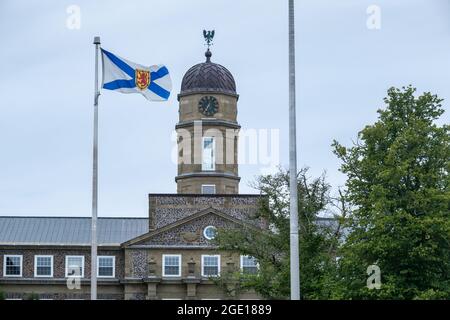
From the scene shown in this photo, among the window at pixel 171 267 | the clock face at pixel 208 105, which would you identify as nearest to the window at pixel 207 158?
the clock face at pixel 208 105

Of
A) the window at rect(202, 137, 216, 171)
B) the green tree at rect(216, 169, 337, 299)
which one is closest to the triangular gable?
the window at rect(202, 137, 216, 171)

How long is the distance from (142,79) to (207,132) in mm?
62726

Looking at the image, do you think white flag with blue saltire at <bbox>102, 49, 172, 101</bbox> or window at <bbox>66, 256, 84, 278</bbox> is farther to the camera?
window at <bbox>66, 256, 84, 278</bbox>

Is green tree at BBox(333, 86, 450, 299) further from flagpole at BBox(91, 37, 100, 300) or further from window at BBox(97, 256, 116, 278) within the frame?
window at BBox(97, 256, 116, 278)

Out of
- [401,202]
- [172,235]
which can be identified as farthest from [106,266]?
[401,202]

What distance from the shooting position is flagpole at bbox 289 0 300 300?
84.7 feet

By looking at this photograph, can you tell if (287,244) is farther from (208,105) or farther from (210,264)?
(208,105)

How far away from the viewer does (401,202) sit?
48656 mm

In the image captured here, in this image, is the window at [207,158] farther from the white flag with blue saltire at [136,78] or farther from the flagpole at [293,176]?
the flagpole at [293,176]

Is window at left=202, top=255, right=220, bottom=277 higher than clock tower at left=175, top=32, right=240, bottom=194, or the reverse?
clock tower at left=175, top=32, right=240, bottom=194

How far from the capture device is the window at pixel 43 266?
89.8 meters

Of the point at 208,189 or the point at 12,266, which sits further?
the point at 208,189

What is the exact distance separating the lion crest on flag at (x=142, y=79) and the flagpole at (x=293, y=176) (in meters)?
6.51

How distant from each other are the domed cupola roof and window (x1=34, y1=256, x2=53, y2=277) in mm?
18916
